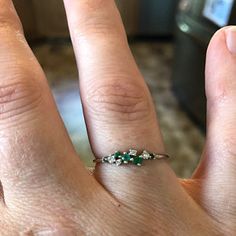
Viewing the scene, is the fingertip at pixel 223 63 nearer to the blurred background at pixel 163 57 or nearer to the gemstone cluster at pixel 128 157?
the gemstone cluster at pixel 128 157

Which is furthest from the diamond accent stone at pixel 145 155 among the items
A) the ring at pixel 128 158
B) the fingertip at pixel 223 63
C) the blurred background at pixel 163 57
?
the blurred background at pixel 163 57

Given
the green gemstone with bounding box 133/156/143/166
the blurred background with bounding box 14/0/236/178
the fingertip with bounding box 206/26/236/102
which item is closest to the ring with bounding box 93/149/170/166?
the green gemstone with bounding box 133/156/143/166

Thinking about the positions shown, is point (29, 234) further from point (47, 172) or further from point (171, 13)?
point (171, 13)

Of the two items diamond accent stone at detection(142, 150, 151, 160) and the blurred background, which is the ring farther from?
the blurred background

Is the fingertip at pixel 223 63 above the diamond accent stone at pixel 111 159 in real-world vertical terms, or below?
above

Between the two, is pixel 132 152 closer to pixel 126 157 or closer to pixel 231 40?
pixel 126 157

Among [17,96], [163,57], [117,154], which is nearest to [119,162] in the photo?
[117,154]
